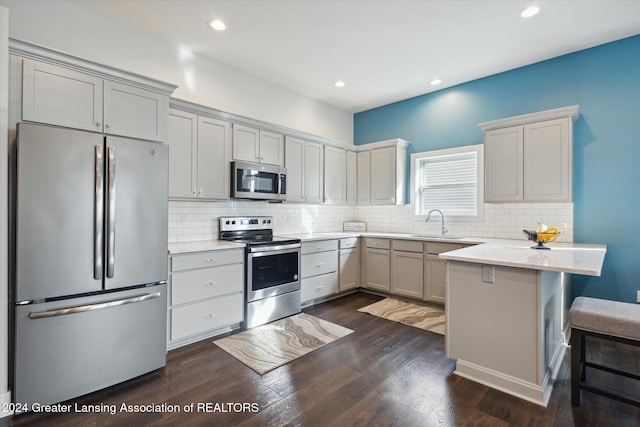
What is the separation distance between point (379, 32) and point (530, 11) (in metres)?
1.32

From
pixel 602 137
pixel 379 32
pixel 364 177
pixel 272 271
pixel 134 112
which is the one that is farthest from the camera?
pixel 364 177

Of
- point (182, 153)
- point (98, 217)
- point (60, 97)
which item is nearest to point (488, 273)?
point (98, 217)

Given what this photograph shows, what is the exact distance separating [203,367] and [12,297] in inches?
53.2

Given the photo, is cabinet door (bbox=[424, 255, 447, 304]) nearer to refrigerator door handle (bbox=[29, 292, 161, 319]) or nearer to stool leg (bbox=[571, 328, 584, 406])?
stool leg (bbox=[571, 328, 584, 406])

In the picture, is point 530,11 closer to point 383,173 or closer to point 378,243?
point 383,173

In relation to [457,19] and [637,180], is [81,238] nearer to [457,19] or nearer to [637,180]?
[457,19]

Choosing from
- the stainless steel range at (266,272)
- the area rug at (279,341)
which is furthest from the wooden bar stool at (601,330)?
the stainless steel range at (266,272)

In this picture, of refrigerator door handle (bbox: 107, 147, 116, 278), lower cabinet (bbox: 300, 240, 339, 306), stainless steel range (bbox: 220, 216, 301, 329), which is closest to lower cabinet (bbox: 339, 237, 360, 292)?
lower cabinet (bbox: 300, 240, 339, 306)

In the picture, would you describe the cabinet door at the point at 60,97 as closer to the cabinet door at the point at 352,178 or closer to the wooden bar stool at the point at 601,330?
the cabinet door at the point at 352,178

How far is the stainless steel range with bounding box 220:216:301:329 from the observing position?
130 inches

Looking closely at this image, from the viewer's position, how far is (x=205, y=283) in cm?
294

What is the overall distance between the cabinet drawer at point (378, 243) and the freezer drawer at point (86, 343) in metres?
2.93

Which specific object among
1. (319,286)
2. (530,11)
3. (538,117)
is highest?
(530,11)

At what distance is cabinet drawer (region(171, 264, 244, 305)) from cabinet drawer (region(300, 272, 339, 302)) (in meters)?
0.97
